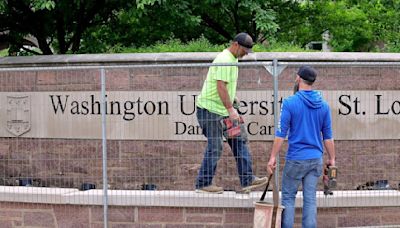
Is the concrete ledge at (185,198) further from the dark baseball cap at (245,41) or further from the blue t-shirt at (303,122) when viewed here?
the dark baseball cap at (245,41)

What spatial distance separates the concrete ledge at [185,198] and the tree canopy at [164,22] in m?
3.22

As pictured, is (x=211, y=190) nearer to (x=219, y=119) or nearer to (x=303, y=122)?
(x=219, y=119)

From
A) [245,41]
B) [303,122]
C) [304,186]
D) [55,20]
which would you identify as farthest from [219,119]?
[55,20]

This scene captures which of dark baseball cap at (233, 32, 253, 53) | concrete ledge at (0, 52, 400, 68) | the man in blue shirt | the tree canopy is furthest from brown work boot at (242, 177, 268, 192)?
the tree canopy

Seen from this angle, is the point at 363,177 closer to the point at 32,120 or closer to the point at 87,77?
the point at 87,77

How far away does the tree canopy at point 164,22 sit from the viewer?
10.9m

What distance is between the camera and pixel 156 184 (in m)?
7.86

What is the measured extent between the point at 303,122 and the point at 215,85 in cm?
118

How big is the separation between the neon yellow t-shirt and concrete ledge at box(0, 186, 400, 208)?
0.96 metres

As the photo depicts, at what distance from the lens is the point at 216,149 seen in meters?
7.27

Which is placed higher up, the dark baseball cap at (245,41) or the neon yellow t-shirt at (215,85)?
the dark baseball cap at (245,41)

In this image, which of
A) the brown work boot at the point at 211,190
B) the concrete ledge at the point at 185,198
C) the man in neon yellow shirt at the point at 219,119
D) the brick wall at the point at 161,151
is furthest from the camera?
the brick wall at the point at 161,151

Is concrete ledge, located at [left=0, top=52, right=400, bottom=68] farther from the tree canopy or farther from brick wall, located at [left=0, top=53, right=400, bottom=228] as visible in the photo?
the tree canopy

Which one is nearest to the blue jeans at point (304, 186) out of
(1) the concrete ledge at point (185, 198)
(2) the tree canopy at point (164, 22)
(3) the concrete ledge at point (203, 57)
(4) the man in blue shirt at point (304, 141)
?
(4) the man in blue shirt at point (304, 141)
